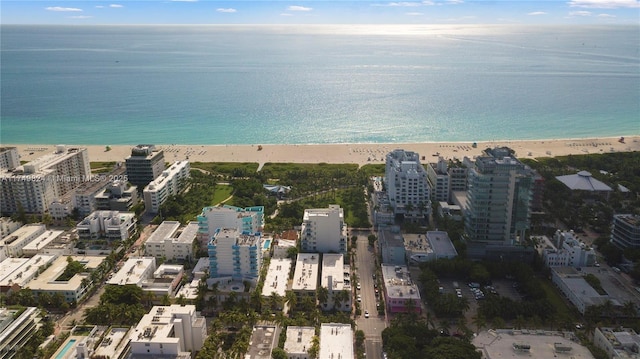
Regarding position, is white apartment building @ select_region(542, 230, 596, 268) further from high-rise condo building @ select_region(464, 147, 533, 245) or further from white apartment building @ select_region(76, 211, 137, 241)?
white apartment building @ select_region(76, 211, 137, 241)

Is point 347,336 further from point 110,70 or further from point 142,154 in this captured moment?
point 110,70

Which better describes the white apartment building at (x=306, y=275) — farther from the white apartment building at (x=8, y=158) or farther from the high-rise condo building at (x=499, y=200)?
the white apartment building at (x=8, y=158)

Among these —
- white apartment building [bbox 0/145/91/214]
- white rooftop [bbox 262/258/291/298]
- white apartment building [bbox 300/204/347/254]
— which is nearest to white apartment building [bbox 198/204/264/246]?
white rooftop [bbox 262/258/291/298]

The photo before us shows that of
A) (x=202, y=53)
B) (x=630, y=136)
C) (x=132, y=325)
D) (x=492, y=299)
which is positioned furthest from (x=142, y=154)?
(x=202, y=53)

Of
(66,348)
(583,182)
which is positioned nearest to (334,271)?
(66,348)

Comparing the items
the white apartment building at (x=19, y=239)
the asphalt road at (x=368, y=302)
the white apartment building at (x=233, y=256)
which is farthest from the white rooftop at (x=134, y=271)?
the asphalt road at (x=368, y=302)

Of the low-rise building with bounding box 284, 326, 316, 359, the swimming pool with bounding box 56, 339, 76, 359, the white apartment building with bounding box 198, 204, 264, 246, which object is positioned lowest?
the low-rise building with bounding box 284, 326, 316, 359
